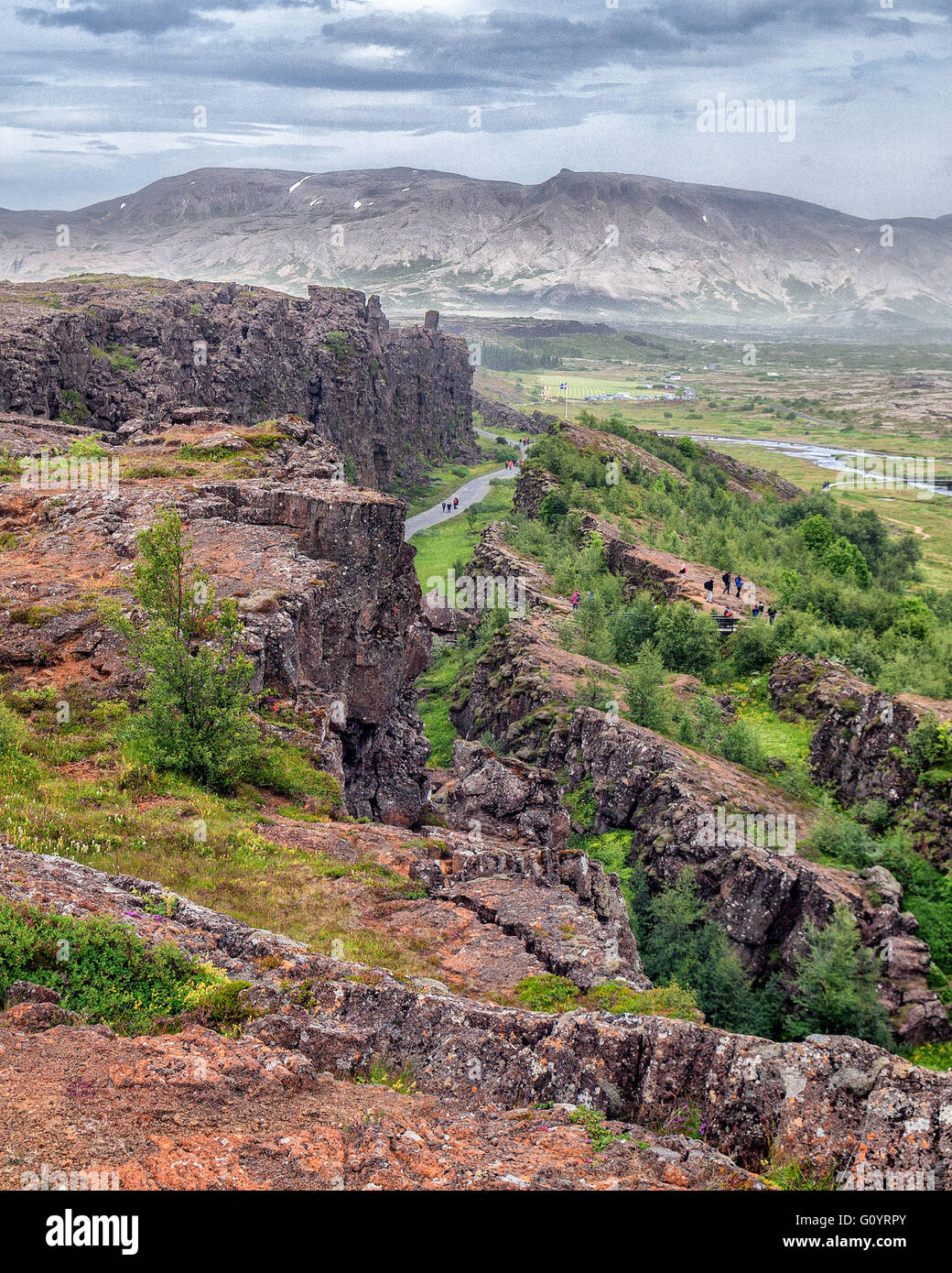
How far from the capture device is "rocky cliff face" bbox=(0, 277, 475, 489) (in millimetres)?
70688

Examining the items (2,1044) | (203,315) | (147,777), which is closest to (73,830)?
(147,777)

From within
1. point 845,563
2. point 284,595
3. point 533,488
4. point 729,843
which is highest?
point 533,488

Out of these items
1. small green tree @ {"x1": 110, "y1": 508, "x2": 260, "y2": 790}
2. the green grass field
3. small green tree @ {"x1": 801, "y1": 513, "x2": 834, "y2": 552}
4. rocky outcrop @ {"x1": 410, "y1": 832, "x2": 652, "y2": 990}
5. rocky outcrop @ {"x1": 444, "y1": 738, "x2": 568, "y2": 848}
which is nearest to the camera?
rocky outcrop @ {"x1": 410, "y1": 832, "x2": 652, "y2": 990}

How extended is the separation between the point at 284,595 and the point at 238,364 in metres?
79.7

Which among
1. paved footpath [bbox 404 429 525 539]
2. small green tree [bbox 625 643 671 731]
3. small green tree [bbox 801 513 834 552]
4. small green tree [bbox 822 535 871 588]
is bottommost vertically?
small green tree [bbox 625 643 671 731]

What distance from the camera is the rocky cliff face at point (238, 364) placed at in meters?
70.7

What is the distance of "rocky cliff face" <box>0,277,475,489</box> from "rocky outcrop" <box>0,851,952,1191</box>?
52.0m

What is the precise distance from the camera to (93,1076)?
10.2m

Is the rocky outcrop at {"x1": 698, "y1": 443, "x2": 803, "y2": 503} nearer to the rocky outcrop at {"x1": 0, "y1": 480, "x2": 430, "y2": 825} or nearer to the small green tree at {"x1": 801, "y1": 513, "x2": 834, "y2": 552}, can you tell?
the small green tree at {"x1": 801, "y1": 513, "x2": 834, "y2": 552}

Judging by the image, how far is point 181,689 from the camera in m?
22.4

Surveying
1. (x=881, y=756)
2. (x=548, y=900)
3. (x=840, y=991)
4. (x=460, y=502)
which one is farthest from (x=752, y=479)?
(x=548, y=900)

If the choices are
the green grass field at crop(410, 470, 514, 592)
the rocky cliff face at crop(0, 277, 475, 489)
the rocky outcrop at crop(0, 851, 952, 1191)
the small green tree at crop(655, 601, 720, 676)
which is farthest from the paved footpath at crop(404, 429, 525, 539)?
the rocky outcrop at crop(0, 851, 952, 1191)

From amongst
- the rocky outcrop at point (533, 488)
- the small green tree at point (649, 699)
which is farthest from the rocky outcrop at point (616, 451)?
the small green tree at point (649, 699)

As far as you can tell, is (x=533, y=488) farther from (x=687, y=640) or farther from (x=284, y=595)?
(x=284, y=595)
